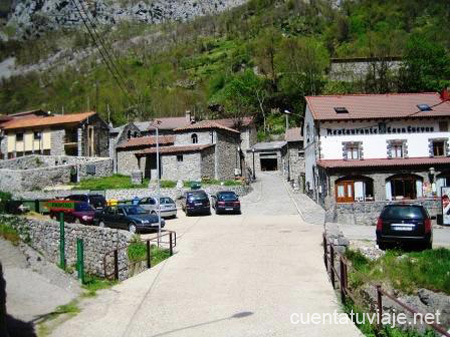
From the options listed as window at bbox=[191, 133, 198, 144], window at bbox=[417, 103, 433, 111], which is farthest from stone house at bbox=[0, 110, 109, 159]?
window at bbox=[417, 103, 433, 111]

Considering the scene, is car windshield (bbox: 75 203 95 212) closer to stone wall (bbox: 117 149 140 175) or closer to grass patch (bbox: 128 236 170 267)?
grass patch (bbox: 128 236 170 267)

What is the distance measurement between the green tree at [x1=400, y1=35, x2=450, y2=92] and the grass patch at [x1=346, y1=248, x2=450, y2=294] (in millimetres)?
47650

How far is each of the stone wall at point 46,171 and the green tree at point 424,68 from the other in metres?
40.0

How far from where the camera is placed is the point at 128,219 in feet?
70.8

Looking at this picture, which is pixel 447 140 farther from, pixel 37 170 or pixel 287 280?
pixel 37 170

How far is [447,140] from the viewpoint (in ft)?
112

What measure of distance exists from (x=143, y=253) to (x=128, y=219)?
5.89 m

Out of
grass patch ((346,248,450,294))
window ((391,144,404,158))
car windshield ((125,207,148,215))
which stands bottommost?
grass patch ((346,248,450,294))

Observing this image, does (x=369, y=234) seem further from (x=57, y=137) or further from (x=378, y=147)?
(x=57, y=137)

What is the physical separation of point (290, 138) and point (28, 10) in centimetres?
14044

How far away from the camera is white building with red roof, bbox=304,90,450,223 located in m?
31.8

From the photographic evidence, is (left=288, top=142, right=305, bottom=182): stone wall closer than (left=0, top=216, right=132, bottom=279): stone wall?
No

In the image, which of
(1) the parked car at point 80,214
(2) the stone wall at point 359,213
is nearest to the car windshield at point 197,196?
(1) the parked car at point 80,214

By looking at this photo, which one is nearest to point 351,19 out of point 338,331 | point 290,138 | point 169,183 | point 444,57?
point 444,57
